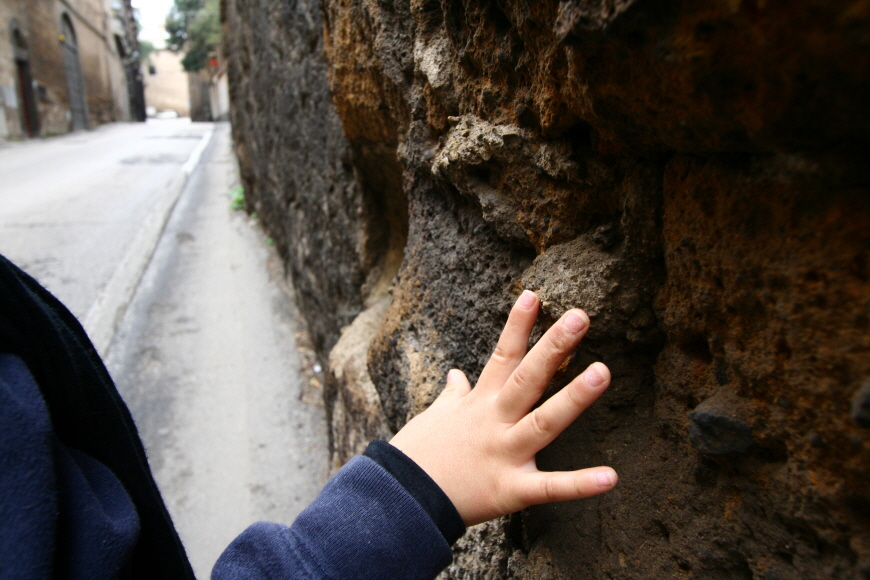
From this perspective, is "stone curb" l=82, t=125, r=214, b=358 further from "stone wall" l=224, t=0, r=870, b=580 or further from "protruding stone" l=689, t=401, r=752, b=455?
"protruding stone" l=689, t=401, r=752, b=455

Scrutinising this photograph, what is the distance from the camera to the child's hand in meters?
0.66

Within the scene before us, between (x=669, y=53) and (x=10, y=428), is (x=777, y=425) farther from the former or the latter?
(x=10, y=428)

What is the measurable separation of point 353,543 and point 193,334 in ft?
8.75

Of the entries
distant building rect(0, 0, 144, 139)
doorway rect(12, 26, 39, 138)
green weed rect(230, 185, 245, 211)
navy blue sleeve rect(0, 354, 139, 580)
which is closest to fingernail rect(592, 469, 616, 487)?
navy blue sleeve rect(0, 354, 139, 580)

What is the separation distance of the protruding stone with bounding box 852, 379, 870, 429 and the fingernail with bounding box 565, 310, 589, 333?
28 cm

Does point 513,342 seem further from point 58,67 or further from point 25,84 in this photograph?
point 58,67

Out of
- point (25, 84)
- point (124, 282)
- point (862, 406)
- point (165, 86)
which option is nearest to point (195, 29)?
point (25, 84)

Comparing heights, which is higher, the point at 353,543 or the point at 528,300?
the point at 528,300

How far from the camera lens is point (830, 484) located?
501mm

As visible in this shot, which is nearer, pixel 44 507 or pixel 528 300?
pixel 44 507

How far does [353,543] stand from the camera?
76 cm

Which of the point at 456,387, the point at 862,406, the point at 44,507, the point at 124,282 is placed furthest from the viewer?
the point at 124,282

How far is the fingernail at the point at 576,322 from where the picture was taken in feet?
2.21

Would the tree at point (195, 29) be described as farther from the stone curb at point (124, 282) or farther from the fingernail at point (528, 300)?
the fingernail at point (528, 300)
